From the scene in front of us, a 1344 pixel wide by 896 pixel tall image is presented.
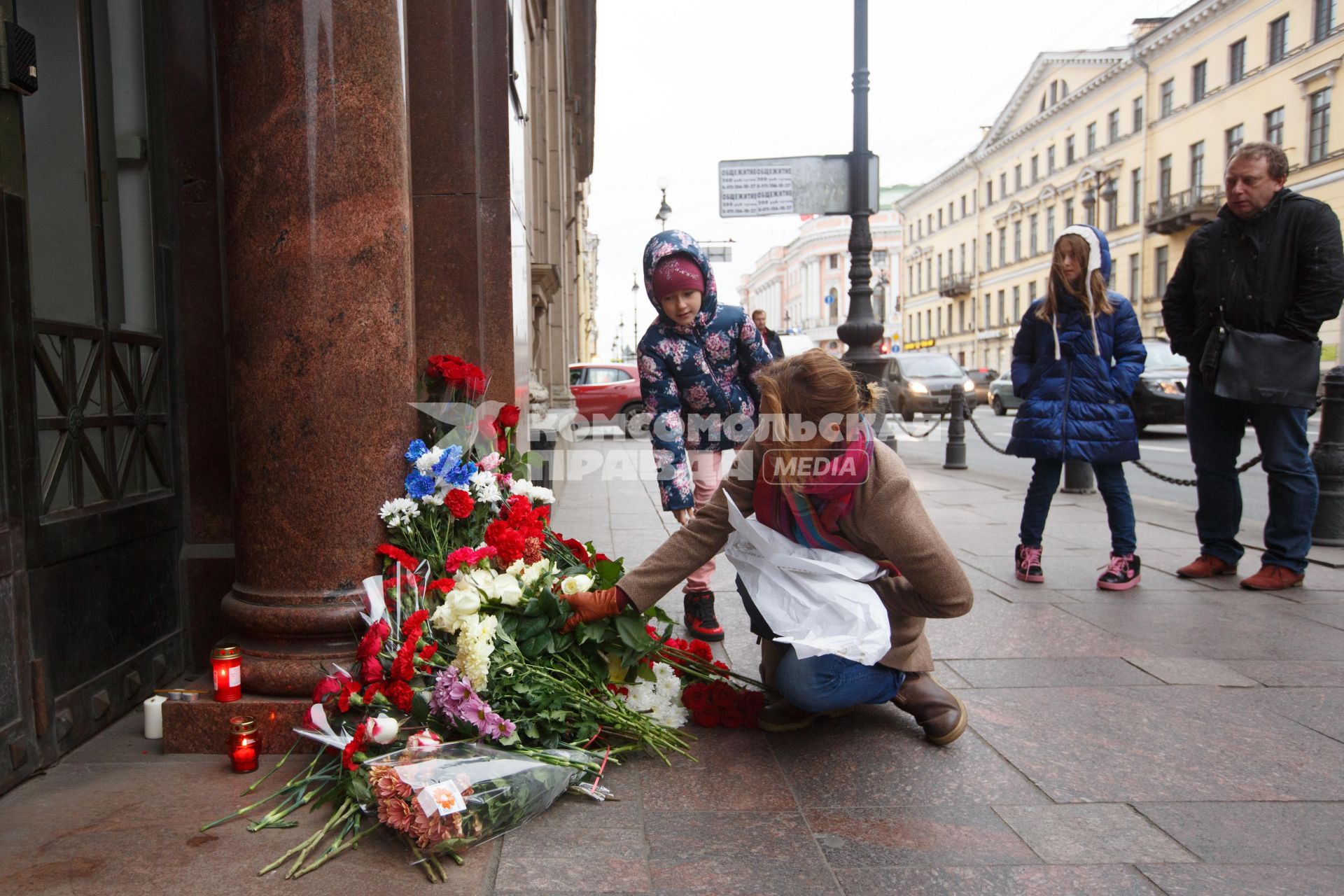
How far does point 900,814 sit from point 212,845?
166cm

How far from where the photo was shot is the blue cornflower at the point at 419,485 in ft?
9.75

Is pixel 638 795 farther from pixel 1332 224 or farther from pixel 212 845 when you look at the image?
pixel 1332 224

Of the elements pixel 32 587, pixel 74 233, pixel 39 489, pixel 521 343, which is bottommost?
pixel 32 587

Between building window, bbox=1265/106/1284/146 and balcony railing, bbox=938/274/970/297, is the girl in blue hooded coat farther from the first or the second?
balcony railing, bbox=938/274/970/297

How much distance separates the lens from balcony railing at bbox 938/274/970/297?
64.9 meters

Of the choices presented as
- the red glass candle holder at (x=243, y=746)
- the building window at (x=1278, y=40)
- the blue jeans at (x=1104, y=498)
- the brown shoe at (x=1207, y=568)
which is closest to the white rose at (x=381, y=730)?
the red glass candle holder at (x=243, y=746)

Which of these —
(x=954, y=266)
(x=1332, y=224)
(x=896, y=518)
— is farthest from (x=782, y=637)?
(x=954, y=266)

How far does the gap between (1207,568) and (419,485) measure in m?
4.22

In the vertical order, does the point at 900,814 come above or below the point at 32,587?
below

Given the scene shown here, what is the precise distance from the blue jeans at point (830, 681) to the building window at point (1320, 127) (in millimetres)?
36718

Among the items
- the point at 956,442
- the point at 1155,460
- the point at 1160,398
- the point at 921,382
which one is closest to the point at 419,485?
the point at 956,442

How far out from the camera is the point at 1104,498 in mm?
4832

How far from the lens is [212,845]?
2.28 metres

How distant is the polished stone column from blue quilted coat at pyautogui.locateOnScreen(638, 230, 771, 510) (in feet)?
4.18
